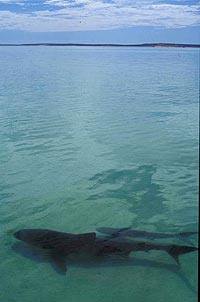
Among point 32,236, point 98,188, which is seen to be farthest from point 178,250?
point 98,188

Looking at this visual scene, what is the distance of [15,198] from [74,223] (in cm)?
254

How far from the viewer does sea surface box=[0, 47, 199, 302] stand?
8.52m

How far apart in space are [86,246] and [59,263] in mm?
691

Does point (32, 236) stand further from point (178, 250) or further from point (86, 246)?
point (178, 250)

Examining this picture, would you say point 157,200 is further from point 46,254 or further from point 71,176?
point 46,254

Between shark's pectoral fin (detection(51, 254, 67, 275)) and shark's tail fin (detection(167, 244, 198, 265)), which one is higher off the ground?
shark's tail fin (detection(167, 244, 198, 265))

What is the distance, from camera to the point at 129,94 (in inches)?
1407

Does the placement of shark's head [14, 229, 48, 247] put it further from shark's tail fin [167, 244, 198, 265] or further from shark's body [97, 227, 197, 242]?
shark's tail fin [167, 244, 198, 265]

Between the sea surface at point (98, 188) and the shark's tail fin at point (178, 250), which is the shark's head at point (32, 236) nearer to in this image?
the sea surface at point (98, 188)

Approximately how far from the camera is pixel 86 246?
9.17 m

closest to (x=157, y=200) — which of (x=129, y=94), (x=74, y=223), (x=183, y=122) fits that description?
(x=74, y=223)

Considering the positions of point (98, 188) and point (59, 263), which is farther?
point (98, 188)

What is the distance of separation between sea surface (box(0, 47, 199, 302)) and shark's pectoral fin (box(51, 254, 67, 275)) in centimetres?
12

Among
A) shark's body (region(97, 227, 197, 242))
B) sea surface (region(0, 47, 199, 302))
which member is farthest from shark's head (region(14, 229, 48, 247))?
shark's body (region(97, 227, 197, 242))
